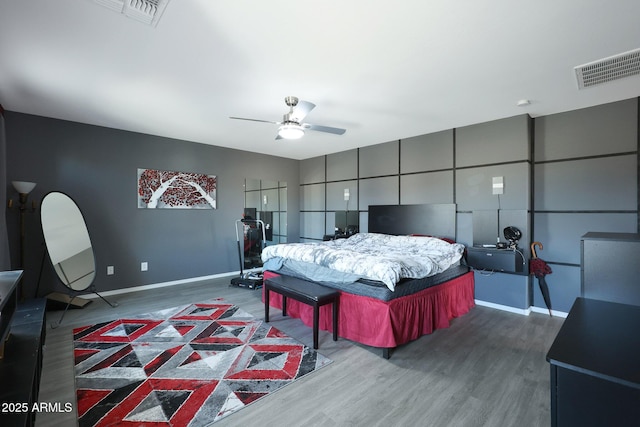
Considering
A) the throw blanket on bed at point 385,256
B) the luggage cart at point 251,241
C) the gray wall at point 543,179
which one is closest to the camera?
the throw blanket on bed at point 385,256

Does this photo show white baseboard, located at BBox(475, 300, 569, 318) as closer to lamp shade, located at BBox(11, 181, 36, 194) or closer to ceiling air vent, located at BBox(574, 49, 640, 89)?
ceiling air vent, located at BBox(574, 49, 640, 89)

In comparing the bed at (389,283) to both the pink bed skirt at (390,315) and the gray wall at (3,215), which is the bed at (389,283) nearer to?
the pink bed skirt at (390,315)

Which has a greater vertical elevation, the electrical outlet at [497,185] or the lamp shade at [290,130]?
the lamp shade at [290,130]

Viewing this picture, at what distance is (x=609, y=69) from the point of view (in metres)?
2.71

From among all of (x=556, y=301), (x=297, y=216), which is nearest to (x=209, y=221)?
(x=297, y=216)

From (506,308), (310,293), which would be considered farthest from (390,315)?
(506,308)

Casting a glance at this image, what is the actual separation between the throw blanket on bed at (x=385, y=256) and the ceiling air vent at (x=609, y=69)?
2349 mm

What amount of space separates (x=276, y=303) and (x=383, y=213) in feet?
8.92

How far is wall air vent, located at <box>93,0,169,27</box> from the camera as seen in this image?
1.90m

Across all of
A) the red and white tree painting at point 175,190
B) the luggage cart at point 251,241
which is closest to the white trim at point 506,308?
the luggage cart at point 251,241

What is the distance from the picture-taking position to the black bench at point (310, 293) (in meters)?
2.83

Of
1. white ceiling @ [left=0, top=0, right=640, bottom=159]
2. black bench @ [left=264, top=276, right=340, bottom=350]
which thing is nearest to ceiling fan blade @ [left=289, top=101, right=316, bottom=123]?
white ceiling @ [left=0, top=0, right=640, bottom=159]

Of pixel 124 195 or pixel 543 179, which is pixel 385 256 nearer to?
pixel 543 179

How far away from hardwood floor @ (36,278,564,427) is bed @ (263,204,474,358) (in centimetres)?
17
